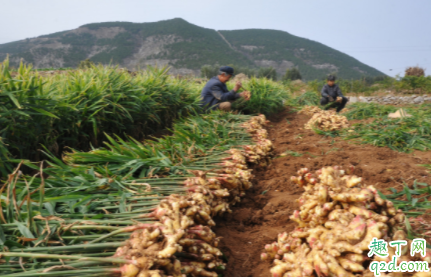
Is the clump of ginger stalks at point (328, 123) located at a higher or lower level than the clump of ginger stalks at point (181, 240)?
higher

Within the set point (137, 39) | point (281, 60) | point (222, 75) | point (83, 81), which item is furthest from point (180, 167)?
point (137, 39)

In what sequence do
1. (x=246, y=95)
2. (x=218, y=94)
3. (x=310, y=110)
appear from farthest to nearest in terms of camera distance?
(x=310, y=110), (x=246, y=95), (x=218, y=94)

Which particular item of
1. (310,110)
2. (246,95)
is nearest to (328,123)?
(246,95)

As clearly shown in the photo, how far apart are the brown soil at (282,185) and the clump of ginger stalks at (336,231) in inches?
7.5

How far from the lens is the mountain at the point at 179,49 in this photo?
45000 millimetres

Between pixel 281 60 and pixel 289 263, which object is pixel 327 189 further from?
pixel 281 60

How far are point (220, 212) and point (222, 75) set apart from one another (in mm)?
4083

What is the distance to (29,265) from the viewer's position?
1081 millimetres

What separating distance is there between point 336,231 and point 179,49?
52399mm

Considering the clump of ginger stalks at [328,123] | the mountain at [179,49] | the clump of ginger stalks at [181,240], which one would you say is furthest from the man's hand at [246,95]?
the mountain at [179,49]

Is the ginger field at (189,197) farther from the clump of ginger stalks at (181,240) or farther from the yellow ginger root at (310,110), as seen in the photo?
the yellow ginger root at (310,110)

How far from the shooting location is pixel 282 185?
2545 mm

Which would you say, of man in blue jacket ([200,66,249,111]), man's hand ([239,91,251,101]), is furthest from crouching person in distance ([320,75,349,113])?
man in blue jacket ([200,66,249,111])

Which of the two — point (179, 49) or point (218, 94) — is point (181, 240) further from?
point (179, 49)
